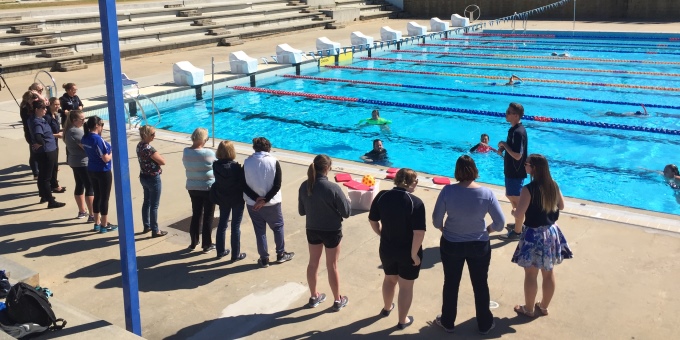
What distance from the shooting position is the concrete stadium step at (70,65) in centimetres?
1834

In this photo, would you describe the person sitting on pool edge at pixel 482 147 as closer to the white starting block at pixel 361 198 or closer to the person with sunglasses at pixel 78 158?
the white starting block at pixel 361 198

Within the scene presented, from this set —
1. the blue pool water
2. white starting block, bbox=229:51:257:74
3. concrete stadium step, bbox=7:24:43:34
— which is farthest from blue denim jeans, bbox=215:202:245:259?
concrete stadium step, bbox=7:24:43:34

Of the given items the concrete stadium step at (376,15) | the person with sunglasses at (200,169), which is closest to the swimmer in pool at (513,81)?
the person with sunglasses at (200,169)

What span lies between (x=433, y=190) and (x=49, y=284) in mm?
4597

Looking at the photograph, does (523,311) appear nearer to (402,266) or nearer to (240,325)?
(402,266)

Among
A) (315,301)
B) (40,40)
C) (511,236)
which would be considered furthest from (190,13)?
(315,301)

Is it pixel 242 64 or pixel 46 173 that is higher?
pixel 242 64

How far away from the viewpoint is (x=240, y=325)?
16.5 feet

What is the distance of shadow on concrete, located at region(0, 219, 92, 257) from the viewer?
6527mm

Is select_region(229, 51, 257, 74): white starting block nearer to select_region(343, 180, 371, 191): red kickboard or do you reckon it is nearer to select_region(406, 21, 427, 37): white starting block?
select_region(406, 21, 427, 37): white starting block

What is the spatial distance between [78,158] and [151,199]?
105cm

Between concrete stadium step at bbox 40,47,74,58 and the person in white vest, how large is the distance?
15242mm

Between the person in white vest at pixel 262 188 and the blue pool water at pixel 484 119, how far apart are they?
576 centimetres

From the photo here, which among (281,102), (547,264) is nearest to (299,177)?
(547,264)
